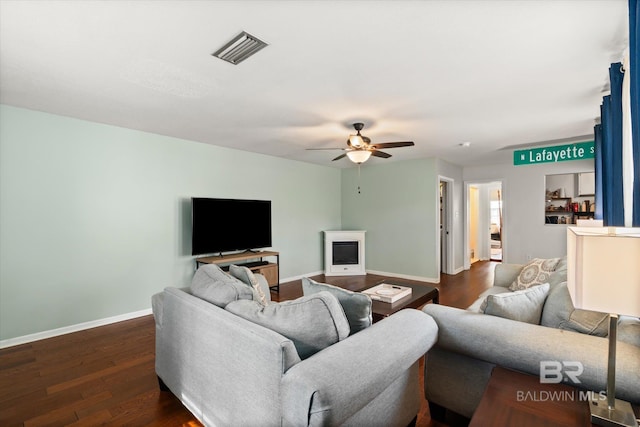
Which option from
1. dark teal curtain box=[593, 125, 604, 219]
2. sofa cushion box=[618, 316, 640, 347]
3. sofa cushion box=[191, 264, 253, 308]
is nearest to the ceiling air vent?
sofa cushion box=[191, 264, 253, 308]

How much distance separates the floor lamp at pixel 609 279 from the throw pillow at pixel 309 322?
922mm

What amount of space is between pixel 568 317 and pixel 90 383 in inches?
131

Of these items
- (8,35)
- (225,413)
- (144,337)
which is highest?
(8,35)

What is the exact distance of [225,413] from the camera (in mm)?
1516

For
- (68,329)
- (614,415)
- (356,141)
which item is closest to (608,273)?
(614,415)

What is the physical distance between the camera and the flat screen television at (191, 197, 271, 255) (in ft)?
13.9

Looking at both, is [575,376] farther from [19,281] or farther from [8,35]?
[19,281]

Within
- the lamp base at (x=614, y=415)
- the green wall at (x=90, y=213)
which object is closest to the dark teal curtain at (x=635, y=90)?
the lamp base at (x=614, y=415)

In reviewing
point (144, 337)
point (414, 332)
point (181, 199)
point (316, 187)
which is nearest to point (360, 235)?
point (316, 187)

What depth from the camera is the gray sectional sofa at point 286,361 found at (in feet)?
3.65

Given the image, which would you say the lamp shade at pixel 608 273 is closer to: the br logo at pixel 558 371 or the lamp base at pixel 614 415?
the lamp base at pixel 614 415

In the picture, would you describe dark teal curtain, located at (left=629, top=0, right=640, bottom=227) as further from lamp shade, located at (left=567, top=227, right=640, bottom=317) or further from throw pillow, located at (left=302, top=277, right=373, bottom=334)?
throw pillow, located at (left=302, top=277, right=373, bottom=334)

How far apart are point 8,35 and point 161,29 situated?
0.96 metres

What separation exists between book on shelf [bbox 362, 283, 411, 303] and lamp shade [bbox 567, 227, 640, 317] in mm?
2062
